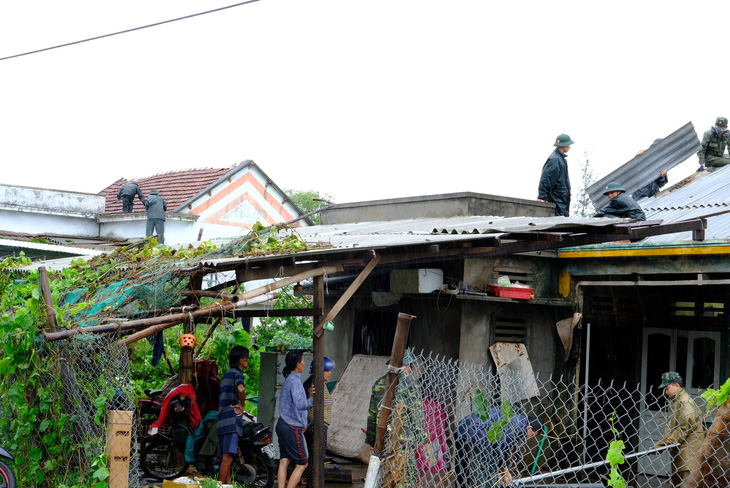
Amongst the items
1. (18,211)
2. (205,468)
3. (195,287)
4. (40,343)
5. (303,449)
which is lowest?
(205,468)

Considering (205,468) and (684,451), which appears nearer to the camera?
(684,451)

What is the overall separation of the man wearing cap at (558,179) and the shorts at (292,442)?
6393 millimetres

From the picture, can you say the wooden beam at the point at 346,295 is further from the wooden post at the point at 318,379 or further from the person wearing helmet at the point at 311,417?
the person wearing helmet at the point at 311,417

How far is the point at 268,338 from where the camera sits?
15.4 meters

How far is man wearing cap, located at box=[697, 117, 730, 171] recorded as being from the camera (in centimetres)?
1475

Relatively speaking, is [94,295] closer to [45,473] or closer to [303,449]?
[45,473]

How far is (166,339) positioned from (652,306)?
9877mm

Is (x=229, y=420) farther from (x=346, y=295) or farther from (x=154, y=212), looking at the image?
(x=154, y=212)

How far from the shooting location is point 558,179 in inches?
489

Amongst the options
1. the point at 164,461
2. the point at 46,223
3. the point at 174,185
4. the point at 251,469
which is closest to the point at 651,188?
the point at 251,469

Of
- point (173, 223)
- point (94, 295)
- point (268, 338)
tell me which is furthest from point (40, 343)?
point (173, 223)

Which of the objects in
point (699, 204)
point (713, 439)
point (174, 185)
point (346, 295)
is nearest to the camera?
point (713, 439)

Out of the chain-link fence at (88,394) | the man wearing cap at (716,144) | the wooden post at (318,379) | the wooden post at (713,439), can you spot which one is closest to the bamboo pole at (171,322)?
the chain-link fence at (88,394)

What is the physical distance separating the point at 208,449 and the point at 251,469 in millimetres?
577
